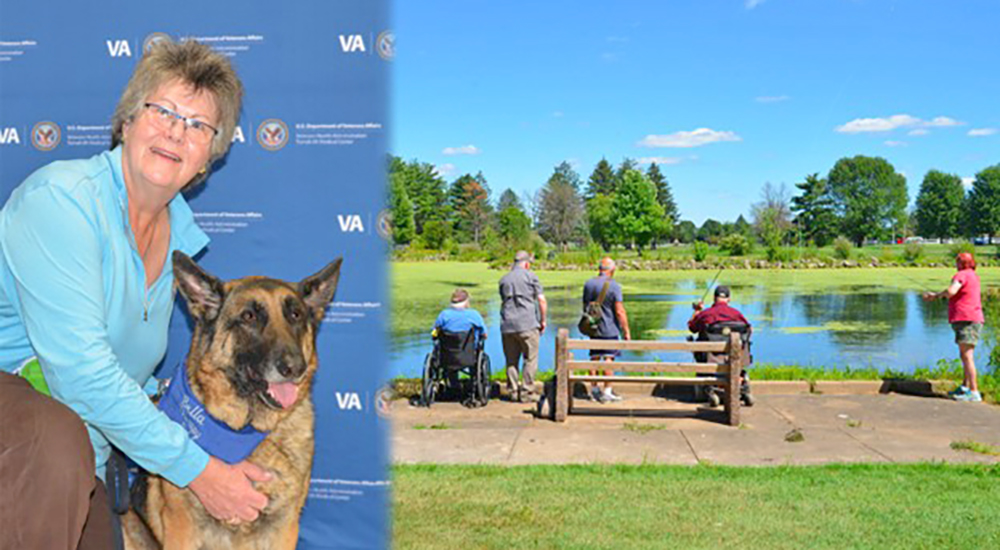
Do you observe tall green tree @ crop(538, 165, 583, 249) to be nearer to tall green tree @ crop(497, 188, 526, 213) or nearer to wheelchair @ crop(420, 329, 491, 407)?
tall green tree @ crop(497, 188, 526, 213)

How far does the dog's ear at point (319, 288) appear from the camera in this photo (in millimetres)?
2576

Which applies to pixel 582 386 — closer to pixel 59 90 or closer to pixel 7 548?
pixel 59 90

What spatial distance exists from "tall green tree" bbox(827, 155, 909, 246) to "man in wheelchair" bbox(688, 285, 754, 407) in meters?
25.8

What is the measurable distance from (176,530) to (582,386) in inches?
354

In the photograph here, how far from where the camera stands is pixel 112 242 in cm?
196

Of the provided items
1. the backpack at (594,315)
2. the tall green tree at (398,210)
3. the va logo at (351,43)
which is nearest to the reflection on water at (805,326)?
the backpack at (594,315)

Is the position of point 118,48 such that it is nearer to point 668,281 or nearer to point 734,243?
point 734,243

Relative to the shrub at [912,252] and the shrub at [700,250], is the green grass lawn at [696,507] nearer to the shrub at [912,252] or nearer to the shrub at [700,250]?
the shrub at [700,250]

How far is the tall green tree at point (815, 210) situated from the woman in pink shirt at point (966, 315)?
82.0ft

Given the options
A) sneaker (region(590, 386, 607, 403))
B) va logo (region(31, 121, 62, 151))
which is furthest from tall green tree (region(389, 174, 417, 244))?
sneaker (region(590, 386, 607, 403))

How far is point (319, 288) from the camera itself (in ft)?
8.60

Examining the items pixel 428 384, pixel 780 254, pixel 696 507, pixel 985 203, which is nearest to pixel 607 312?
pixel 428 384

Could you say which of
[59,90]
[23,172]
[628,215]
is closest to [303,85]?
[59,90]

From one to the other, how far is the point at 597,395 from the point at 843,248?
33465 millimetres
